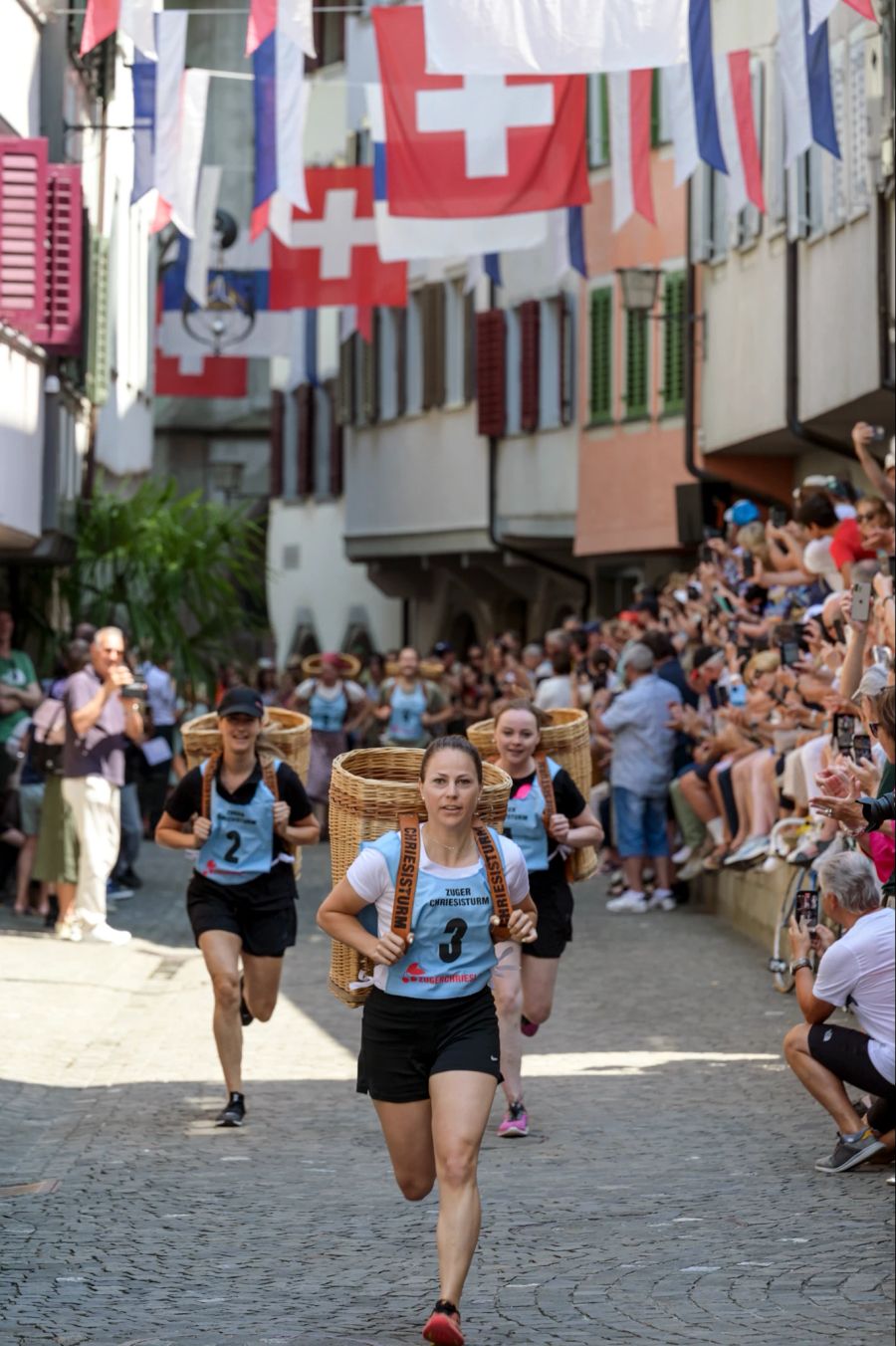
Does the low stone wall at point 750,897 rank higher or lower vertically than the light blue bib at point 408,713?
lower

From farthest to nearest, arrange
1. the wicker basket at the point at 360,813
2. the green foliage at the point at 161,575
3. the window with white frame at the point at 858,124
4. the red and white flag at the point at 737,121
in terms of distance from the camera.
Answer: the green foliage at the point at 161,575 → the window with white frame at the point at 858,124 → the red and white flag at the point at 737,121 → the wicker basket at the point at 360,813

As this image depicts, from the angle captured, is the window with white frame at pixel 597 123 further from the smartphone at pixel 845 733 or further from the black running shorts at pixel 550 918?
the black running shorts at pixel 550 918

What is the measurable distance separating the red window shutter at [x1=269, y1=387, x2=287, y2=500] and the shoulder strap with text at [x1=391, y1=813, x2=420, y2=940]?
3970 cm

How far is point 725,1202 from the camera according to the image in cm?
927

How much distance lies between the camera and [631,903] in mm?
20984

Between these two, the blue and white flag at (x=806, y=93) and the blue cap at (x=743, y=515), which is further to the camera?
the blue cap at (x=743, y=515)

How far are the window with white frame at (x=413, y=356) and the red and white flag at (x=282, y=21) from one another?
25852mm

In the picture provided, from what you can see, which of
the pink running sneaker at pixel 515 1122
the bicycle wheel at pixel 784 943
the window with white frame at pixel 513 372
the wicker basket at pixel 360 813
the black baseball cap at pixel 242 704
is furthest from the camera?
the window with white frame at pixel 513 372

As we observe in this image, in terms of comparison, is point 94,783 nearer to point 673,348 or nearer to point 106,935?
point 106,935

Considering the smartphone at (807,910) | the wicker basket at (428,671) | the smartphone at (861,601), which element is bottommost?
the smartphone at (807,910)

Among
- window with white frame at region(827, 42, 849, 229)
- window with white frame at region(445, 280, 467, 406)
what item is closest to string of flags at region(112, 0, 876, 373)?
window with white frame at region(827, 42, 849, 229)

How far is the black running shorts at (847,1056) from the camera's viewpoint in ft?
31.8

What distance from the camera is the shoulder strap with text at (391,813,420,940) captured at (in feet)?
25.2

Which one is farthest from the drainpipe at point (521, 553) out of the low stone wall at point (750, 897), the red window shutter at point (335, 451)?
the low stone wall at point (750, 897)
